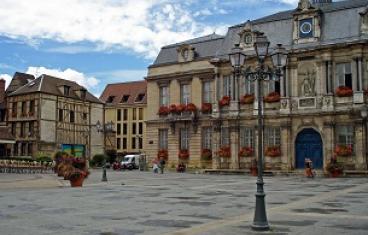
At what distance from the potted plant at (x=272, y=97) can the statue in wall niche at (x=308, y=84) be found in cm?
186

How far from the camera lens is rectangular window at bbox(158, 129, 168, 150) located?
147 feet

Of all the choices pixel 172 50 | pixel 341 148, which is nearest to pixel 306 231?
pixel 341 148

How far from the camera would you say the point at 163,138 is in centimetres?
4497

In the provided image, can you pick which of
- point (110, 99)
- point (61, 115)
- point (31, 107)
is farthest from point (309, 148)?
point (110, 99)

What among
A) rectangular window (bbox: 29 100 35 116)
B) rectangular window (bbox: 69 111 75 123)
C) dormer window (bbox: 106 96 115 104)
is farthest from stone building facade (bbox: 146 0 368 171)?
dormer window (bbox: 106 96 115 104)

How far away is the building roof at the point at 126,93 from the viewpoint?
7769 cm

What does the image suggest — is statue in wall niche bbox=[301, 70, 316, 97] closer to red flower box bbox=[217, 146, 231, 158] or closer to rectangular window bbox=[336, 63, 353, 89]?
rectangular window bbox=[336, 63, 353, 89]

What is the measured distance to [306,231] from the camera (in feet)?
33.8

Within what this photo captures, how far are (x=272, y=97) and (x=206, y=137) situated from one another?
7.04m

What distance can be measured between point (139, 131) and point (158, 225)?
66542 millimetres

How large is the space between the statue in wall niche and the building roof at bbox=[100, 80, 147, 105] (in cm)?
4166

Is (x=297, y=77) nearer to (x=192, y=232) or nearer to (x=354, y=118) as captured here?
(x=354, y=118)

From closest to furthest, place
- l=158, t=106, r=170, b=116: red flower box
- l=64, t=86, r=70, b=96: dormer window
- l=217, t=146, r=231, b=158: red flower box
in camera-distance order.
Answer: l=217, t=146, r=231, b=158: red flower box < l=158, t=106, r=170, b=116: red flower box < l=64, t=86, r=70, b=96: dormer window

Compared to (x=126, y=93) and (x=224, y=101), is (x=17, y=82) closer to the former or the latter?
(x=126, y=93)
